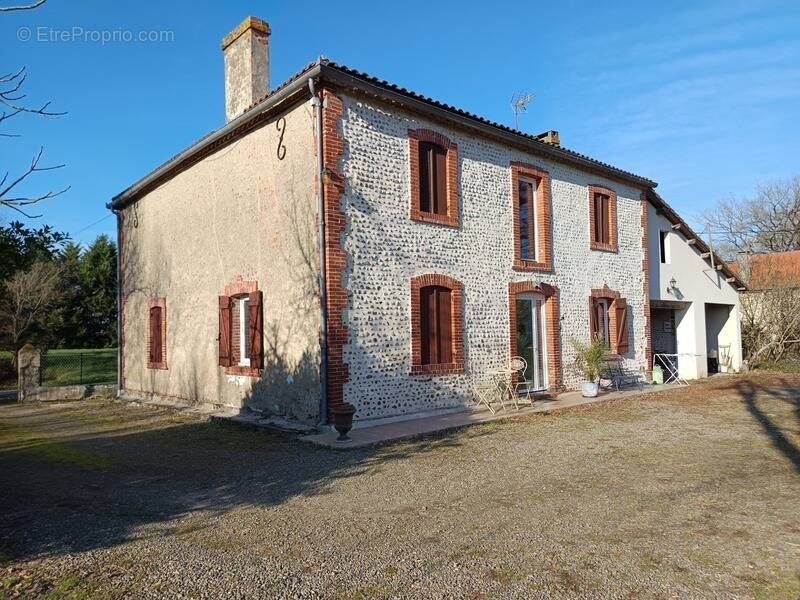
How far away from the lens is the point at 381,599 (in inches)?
131

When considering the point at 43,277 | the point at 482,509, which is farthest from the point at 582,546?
the point at 43,277

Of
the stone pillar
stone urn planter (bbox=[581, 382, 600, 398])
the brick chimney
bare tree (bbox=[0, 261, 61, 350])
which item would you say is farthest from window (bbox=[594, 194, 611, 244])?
bare tree (bbox=[0, 261, 61, 350])

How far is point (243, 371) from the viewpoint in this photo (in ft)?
36.0

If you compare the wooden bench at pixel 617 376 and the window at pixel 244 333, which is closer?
the window at pixel 244 333

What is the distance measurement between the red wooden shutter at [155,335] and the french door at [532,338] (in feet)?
28.5

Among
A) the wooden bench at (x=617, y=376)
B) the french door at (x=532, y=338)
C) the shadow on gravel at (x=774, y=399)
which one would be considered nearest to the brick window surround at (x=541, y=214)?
the french door at (x=532, y=338)

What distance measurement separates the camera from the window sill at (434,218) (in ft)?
34.4

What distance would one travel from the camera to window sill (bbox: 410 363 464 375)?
402 inches

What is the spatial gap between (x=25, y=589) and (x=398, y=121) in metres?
8.74

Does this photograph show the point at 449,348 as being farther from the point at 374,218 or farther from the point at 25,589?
the point at 25,589

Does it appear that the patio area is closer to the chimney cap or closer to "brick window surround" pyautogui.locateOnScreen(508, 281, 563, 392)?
"brick window surround" pyautogui.locateOnScreen(508, 281, 563, 392)

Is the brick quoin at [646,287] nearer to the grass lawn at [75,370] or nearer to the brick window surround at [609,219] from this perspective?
the brick window surround at [609,219]

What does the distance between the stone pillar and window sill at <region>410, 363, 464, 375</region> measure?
12.1 m

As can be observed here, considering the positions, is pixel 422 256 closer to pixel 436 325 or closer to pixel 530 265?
pixel 436 325
